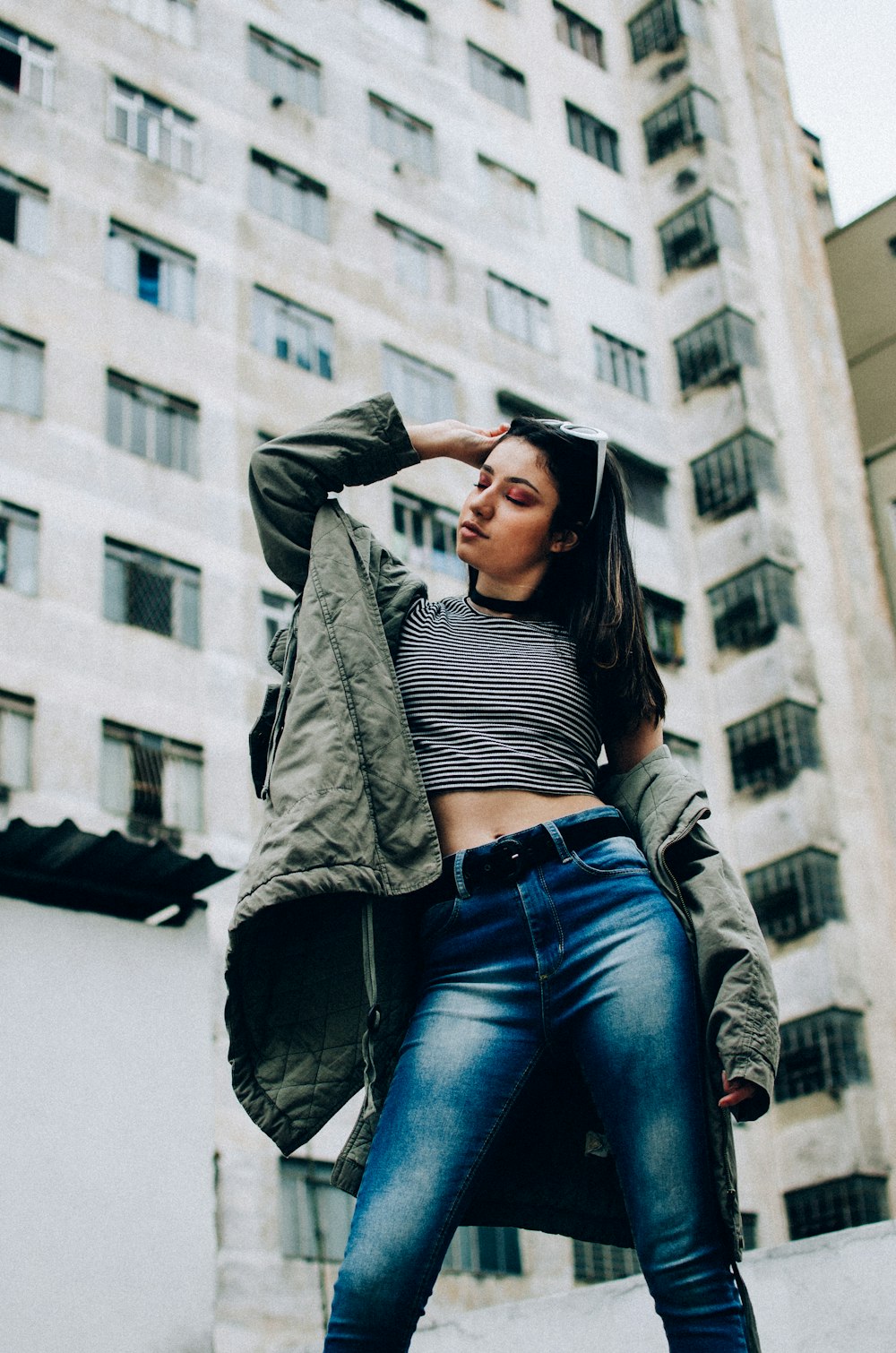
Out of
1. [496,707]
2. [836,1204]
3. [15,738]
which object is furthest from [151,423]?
[496,707]

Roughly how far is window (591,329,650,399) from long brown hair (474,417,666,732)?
2320cm

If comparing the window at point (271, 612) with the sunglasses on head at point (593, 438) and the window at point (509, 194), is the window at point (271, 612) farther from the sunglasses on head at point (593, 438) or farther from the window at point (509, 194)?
the sunglasses on head at point (593, 438)

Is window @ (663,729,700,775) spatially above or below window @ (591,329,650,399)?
below

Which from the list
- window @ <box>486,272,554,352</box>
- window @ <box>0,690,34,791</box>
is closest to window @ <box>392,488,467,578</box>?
window @ <box>486,272,554,352</box>

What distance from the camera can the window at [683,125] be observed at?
28.7 m

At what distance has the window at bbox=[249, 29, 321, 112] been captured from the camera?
904 inches

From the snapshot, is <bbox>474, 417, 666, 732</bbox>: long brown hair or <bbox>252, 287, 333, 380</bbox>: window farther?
<bbox>252, 287, 333, 380</bbox>: window

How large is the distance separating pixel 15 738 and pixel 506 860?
46.1 feet

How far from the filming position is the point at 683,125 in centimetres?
2888

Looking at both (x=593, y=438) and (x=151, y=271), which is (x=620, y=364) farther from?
(x=593, y=438)

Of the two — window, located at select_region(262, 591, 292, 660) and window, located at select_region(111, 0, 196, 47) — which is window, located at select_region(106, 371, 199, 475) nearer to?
window, located at select_region(262, 591, 292, 660)

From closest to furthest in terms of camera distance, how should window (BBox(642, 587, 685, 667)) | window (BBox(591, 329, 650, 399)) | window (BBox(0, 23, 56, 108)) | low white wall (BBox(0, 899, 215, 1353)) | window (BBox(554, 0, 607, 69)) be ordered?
low white wall (BBox(0, 899, 215, 1353)) < window (BBox(0, 23, 56, 108)) < window (BBox(642, 587, 685, 667)) < window (BBox(591, 329, 650, 399)) < window (BBox(554, 0, 607, 69))

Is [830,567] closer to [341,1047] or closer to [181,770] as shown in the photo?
[181,770]

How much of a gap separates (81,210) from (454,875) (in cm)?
1850
